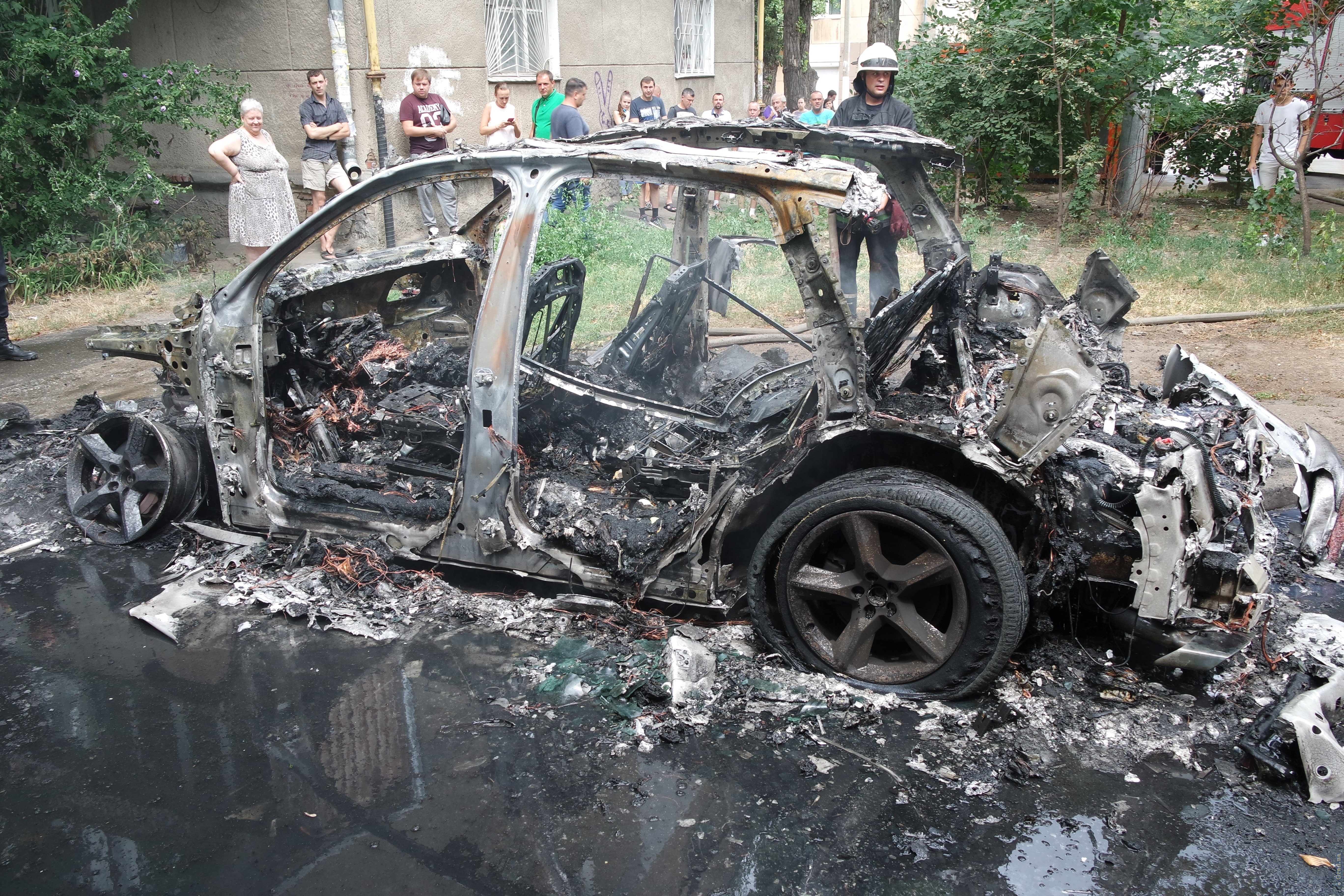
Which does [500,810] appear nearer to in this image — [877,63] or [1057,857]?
[1057,857]

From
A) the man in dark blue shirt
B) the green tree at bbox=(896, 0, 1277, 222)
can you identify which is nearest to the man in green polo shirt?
the man in dark blue shirt

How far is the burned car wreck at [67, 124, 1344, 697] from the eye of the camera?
121 inches

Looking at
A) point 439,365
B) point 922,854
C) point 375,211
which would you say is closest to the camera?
point 922,854

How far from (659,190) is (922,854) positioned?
256 centimetres

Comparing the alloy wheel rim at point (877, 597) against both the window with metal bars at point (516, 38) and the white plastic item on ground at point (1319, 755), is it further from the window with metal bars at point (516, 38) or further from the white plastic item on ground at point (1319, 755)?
the window with metal bars at point (516, 38)

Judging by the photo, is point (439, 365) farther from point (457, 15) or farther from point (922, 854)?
point (457, 15)

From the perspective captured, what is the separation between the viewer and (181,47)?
39.5 ft

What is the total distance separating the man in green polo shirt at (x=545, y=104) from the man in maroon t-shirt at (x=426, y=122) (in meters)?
1.01

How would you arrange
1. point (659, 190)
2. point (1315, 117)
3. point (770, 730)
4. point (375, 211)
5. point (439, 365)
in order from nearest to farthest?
point (770, 730) → point (659, 190) → point (439, 365) → point (1315, 117) → point (375, 211)

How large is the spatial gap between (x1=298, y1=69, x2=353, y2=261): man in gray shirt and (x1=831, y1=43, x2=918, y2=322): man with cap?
5625 millimetres

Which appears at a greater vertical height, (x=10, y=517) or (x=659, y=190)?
(x=659, y=190)

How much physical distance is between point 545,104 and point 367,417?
7.96 m

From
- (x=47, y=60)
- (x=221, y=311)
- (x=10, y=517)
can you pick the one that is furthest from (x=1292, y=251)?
(x=47, y=60)

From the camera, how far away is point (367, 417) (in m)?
4.55
